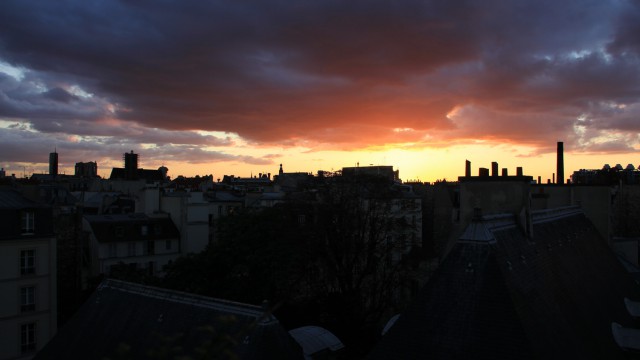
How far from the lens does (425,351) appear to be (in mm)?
12242

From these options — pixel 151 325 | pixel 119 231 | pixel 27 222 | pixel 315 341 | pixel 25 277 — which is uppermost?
pixel 27 222

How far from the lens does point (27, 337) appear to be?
31.8m

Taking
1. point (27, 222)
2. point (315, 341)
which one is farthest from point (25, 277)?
point (315, 341)

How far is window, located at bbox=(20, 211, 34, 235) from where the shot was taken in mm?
32156

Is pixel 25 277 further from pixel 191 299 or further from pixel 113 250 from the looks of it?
pixel 191 299

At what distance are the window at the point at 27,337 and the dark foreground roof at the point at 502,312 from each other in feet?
91.1

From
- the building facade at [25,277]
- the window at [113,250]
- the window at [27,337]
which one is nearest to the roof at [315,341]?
the building facade at [25,277]

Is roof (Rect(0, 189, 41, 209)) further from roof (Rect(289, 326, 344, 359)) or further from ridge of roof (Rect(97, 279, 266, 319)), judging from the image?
roof (Rect(289, 326, 344, 359))

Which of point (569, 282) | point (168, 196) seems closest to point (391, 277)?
point (569, 282)

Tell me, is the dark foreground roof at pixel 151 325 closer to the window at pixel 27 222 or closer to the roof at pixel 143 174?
the window at pixel 27 222

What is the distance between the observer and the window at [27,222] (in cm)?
3216

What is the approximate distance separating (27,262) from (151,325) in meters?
17.6

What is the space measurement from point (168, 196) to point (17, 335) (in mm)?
26519

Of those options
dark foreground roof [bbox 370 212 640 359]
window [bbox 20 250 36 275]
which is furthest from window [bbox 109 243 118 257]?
dark foreground roof [bbox 370 212 640 359]
